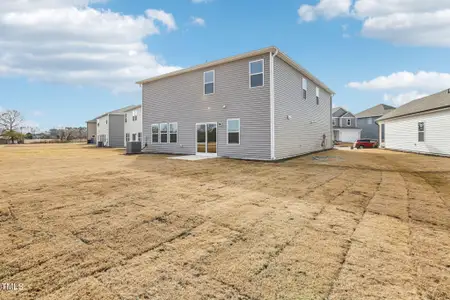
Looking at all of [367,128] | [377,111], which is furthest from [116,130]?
[377,111]

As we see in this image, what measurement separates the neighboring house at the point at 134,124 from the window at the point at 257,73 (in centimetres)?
1791

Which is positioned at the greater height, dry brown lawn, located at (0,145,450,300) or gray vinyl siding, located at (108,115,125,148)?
gray vinyl siding, located at (108,115,125,148)

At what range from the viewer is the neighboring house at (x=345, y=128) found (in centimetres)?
3984

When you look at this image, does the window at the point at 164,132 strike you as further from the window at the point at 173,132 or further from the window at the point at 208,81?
the window at the point at 208,81

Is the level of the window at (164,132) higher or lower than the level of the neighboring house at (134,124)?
lower

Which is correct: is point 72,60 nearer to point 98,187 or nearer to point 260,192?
point 98,187

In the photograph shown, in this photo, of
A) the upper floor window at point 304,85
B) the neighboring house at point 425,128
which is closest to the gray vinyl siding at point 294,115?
the upper floor window at point 304,85

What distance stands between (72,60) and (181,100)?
14673 mm

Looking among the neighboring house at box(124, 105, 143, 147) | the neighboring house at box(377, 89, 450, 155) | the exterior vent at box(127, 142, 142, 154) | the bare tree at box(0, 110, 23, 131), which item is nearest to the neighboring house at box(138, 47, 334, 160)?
the exterior vent at box(127, 142, 142, 154)

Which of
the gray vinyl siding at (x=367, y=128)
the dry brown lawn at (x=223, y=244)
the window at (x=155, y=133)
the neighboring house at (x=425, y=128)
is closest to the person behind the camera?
the dry brown lawn at (x=223, y=244)

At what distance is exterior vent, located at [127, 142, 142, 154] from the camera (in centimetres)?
1625

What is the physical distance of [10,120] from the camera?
167 feet

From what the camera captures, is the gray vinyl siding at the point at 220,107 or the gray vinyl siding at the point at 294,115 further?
the gray vinyl siding at the point at 294,115

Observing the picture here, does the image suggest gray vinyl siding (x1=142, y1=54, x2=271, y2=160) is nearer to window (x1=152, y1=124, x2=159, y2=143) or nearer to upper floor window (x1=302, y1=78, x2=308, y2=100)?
window (x1=152, y1=124, x2=159, y2=143)
